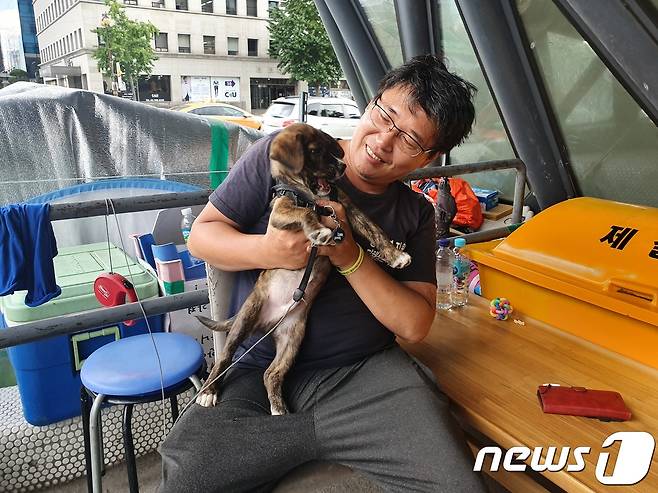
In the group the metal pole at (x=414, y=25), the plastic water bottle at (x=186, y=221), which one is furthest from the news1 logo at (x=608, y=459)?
the metal pole at (x=414, y=25)

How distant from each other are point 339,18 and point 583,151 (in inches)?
125

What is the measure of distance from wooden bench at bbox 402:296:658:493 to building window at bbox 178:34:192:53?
27348 millimetres

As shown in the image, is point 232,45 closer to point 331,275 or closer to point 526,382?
point 331,275

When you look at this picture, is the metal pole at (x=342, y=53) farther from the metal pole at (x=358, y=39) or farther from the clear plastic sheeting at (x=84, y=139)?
the clear plastic sheeting at (x=84, y=139)

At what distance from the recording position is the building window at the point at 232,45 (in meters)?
26.3

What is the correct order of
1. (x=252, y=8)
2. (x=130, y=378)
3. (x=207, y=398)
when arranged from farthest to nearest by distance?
(x=252, y=8) → (x=130, y=378) → (x=207, y=398)

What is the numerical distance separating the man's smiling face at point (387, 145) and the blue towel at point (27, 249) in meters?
1.00

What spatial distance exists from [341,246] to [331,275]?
0.18 metres

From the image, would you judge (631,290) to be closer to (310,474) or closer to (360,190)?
(360,190)

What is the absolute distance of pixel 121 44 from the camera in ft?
70.2

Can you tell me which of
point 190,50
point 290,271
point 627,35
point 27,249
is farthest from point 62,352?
point 190,50

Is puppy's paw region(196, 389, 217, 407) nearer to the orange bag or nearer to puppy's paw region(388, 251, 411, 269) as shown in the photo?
puppy's paw region(388, 251, 411, 269)

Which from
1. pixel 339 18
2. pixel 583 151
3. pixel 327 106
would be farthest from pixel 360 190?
pixel 327 106

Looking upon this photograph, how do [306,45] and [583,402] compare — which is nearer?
[583,402]
